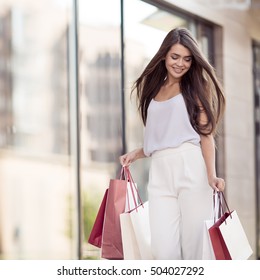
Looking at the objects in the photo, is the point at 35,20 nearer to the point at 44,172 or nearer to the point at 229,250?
the point at 44,172

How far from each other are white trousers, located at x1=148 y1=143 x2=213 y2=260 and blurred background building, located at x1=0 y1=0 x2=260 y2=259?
5.61 feet

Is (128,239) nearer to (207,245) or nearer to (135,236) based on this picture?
(135,236)

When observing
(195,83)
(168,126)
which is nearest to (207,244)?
(168,126)

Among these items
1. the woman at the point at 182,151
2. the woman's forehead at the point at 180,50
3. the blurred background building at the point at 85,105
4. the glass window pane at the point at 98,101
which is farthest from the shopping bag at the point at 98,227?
the glass window pane at the point at 98,101

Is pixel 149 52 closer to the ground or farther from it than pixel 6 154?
farther from it

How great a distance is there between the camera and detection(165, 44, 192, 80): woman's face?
2.41 m

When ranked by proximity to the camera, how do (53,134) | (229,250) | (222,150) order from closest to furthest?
(229,250), (222,150), (53,134)

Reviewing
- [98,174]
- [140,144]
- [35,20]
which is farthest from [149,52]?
[35,20]

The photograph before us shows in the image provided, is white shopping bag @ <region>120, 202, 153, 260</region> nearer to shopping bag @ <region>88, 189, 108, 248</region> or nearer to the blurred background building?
shopping bag @ <region>88, 189, 108, 248</region>

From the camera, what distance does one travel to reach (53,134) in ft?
16.4

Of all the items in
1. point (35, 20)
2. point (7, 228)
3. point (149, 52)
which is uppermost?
point (35, 20)

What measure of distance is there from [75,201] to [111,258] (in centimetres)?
211

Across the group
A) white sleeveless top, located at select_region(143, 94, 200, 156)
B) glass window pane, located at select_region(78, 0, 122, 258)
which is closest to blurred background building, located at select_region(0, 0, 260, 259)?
glass window pane, located at select_region(78, 0, 122, 258)

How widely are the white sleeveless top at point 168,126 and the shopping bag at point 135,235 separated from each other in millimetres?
207
